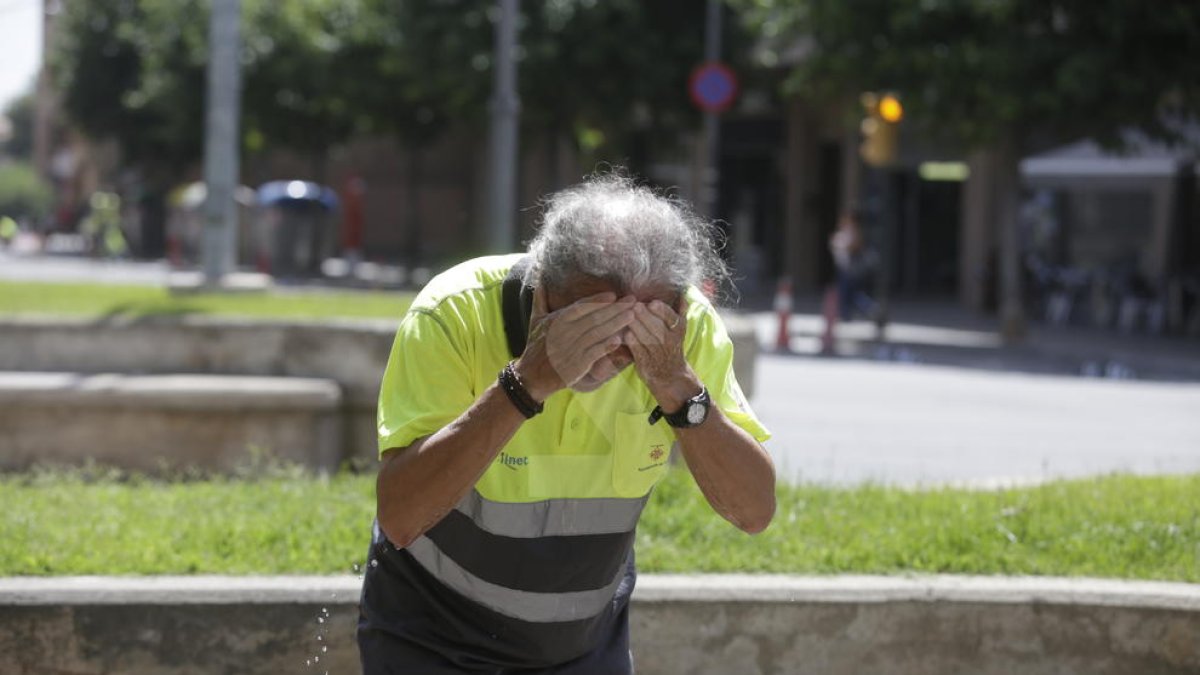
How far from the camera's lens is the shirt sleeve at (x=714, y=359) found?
9.31ft

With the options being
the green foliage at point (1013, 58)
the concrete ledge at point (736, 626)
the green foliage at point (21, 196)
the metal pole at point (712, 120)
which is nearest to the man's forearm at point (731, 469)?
the concrete ledge at point (736, 626)

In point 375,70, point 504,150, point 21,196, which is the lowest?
point 504,150

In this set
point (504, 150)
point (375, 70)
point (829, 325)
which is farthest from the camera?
point (375, 70)

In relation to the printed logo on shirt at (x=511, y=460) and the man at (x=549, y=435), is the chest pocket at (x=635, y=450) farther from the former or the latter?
the printed logo on shirt at (x=511, y=460)

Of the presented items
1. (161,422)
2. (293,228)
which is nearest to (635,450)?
(161,422)

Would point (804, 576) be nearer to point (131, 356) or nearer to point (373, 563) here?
point (373, 563)

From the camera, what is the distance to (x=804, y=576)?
187 inches

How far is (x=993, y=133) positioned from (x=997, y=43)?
4.32ft

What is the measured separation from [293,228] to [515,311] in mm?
36663

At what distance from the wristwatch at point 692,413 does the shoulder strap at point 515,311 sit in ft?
0.83

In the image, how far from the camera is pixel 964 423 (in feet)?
40.8

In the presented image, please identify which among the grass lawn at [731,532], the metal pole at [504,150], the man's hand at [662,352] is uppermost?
the metal pole at [504,150]

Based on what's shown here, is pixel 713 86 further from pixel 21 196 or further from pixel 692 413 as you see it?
pixel 21 196

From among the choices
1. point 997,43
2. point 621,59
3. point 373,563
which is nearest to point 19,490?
point 373,563
